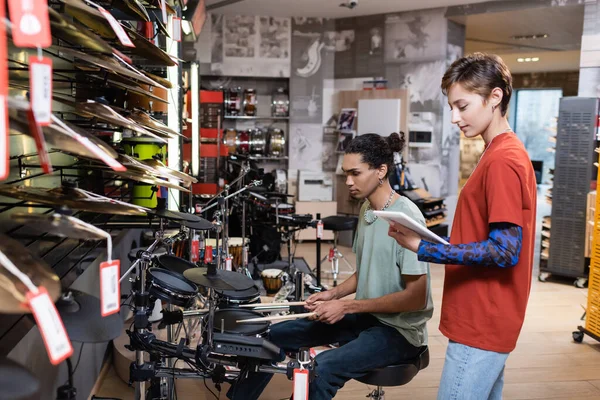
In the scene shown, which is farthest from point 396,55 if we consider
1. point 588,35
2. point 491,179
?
point 491,179

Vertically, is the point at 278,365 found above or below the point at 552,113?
below

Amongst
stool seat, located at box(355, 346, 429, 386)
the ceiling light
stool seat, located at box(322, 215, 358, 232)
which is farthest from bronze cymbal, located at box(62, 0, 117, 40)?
the ceiling light

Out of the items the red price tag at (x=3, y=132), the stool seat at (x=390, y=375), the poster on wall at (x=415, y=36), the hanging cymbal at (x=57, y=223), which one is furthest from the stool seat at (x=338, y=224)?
the red price tag at (x=3, y=132)

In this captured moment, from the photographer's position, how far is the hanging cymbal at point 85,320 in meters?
1.28

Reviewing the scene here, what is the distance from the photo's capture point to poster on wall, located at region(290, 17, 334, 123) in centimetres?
868

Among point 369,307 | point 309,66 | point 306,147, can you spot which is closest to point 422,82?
point 309,66

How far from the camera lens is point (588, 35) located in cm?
638

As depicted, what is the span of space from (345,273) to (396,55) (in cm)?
354

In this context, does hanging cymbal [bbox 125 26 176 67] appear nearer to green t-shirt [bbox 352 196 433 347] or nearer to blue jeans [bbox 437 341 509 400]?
green t-shirt [bbox 352 196 433 347]

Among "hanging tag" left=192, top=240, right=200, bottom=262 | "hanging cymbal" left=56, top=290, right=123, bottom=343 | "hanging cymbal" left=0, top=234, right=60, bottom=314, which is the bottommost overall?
"hanging tag" left=192, top=240, right=200, bottom=262

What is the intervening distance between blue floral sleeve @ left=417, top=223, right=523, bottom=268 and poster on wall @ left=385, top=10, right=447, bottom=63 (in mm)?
6812

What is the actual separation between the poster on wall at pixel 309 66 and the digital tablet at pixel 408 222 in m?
7.17

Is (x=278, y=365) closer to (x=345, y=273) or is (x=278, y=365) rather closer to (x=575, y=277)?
(x=345, y=273)

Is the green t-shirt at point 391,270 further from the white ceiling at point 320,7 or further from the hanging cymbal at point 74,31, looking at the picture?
the white ceiling at point 320,7
